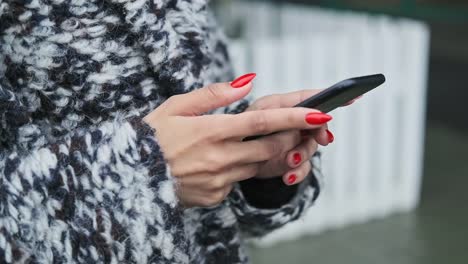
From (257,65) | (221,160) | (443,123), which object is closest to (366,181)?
(257,65)

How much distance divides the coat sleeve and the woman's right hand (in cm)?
2

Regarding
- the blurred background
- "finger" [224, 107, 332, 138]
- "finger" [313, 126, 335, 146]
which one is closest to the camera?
"finger" [224, 107, 332, 138]

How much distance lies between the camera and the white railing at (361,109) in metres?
Answer: 3.28

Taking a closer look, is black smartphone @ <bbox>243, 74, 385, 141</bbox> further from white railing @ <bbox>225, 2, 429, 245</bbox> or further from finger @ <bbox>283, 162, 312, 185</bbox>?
white railing @ <bbox>225, 2, 429, 245</bbox>

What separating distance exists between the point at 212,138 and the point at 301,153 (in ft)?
0.57

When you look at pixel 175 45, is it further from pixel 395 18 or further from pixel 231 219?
pixel 395 18

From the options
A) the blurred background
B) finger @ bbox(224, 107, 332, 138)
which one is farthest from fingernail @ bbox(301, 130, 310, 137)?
the blurred background

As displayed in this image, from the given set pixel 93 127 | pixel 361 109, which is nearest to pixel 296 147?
pixel 93 127

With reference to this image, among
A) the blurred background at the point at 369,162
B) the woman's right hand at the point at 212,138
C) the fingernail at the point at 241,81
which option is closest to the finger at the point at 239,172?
the woman's right hand at the point at 212,138

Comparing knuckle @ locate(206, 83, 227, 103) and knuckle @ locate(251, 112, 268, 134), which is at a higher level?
knuckle @ locate(206, 83, 227, 103)

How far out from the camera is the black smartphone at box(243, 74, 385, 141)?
82 cm

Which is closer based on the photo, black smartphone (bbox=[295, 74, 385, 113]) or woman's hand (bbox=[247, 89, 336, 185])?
black smartphone (bbox=[295, 74, 385, 113])

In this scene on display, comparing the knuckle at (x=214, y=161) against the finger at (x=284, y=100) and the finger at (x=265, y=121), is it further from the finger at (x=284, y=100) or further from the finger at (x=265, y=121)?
the finger at (x=284, y=100)

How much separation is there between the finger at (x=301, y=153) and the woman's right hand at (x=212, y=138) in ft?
0.19
